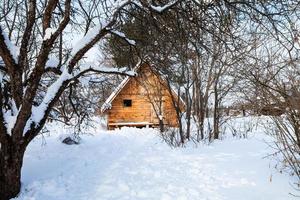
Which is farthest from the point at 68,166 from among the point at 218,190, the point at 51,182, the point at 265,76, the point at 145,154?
the point at 265,76

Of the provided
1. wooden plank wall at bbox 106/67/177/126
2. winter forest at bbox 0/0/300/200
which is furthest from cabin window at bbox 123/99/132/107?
winter forest at bbox 0/0/300/200

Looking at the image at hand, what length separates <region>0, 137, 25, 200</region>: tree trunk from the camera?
738cm

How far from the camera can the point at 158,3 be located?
8703 millimetres

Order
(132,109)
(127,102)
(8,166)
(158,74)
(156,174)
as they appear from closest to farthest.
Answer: (8,166), (156,174), (158,74), (132,109), (127,102)

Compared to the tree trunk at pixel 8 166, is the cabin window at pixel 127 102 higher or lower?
higher

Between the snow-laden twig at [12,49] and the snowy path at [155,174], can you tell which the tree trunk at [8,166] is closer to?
the snowy path at [155,174]

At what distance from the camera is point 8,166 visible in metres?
7.42

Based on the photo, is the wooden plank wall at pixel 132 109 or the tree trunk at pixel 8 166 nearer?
the tree trunk at pixel 8 166

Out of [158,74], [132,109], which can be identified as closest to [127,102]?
[132,109]

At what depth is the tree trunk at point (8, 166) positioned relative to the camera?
738 cm

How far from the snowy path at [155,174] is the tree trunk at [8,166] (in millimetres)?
281

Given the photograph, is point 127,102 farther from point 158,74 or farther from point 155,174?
point 155,174

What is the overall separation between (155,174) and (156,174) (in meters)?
0.03

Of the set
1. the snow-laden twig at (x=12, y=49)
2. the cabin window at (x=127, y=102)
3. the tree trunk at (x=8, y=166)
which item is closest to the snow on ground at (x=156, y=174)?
the tree trunk at (x=8, y=166)
